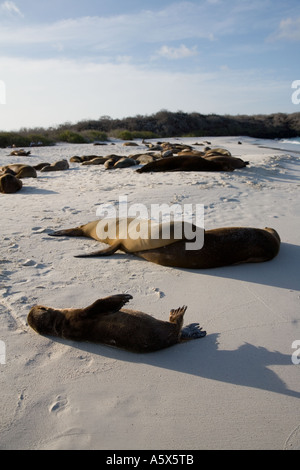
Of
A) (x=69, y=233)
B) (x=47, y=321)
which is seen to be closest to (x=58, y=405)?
(x=47, y=321)

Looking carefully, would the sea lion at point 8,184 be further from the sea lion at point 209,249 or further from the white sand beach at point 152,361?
the sea lion at point 209,249

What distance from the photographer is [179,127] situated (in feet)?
103

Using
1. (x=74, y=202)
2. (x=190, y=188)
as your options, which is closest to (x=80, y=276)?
(x=74, y=202)

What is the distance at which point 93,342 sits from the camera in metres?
2.91

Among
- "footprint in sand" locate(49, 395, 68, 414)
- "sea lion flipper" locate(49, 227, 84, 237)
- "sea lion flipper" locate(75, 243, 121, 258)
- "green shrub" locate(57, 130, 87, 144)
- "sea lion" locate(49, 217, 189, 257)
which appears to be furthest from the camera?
"green shrub" locate(57, 130, 87, 144)

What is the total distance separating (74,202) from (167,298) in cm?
413

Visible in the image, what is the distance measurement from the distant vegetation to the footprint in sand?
20773 millimetres

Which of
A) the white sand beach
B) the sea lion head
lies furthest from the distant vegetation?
the sea lion head

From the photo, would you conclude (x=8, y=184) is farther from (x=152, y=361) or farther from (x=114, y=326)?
(x=152, y=361)

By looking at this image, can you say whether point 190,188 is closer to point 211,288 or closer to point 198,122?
point 211,288

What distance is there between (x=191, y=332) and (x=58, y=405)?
1.07 metres

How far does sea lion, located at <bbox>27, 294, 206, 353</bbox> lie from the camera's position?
9.16 ft

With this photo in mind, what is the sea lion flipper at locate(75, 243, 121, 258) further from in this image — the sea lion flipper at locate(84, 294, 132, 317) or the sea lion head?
the sea lion flipper at locate(84, 294, 132, 317)

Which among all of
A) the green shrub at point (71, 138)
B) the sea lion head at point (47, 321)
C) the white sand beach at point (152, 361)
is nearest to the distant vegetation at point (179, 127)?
the green shrub at point (71, 138)
